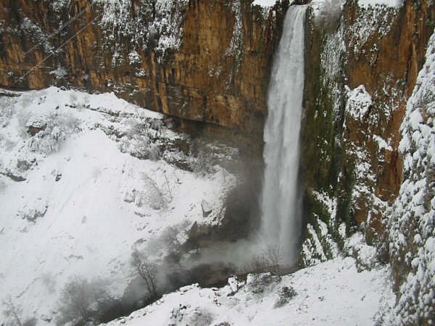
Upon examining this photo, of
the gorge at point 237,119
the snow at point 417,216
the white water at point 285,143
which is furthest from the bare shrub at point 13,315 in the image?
the snow at point 417,216

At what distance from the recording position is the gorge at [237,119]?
13039 mm

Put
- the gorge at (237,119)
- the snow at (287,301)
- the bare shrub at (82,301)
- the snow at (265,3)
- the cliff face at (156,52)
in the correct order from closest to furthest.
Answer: the gorge at (237,119), the snow at (287,301), the snow at (265,3), the bare shrub at (82,301), the cliff face at (156,52)

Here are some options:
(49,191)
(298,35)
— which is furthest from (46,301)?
(298,35)

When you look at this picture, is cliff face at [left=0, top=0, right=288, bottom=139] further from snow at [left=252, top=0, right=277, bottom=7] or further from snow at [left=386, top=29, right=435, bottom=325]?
snow at [left=386, top=29, right=435, bottom=325]

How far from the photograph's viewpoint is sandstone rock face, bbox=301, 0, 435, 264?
1381cm

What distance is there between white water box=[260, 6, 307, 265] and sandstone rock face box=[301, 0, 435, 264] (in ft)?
3.08

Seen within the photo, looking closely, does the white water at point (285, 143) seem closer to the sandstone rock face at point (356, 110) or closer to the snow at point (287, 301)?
the sandstone rock face at point (356, 110)

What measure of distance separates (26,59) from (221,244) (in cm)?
2165

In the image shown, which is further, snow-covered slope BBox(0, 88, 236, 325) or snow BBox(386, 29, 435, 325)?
snow-covered slope BBox(0, 88, 236, 325)

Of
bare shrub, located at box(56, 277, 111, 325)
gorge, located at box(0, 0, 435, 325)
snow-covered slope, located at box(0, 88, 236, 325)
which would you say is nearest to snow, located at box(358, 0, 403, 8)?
gorge, located at box(0, 0, 435, 325)

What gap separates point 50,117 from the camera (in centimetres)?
3275

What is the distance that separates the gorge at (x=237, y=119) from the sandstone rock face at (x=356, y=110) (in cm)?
7

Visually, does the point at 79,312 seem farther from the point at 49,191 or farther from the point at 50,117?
the point at 50,117

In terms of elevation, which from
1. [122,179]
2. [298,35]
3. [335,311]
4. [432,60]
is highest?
[298,35]
